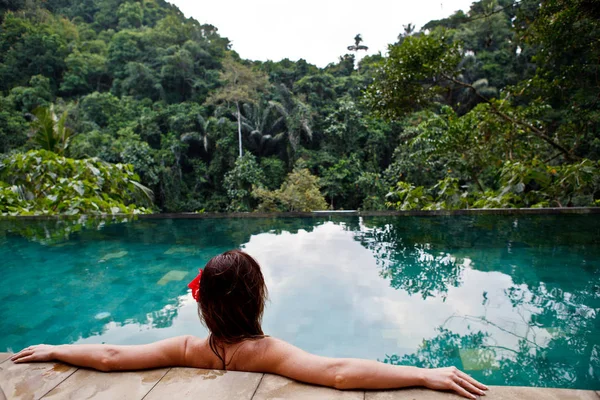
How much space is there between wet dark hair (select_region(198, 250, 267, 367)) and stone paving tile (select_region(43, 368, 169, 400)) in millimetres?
229

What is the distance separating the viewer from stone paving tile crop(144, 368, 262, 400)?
1106 mm

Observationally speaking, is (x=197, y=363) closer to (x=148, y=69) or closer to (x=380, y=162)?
(x=380, y=162)

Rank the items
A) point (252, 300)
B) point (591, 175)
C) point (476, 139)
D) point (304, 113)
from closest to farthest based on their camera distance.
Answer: point (252, 300) < point (591, 175) < point (476, 139) < point (304, 113)

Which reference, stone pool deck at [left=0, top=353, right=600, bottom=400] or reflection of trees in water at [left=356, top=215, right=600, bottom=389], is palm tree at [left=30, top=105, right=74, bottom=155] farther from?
stone pool deck at [left=0, top=353, right=600, bottom=400]

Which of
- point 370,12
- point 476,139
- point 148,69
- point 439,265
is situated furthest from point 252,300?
point 370,12

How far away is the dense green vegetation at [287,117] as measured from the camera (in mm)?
5152

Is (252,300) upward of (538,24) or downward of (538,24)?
downward

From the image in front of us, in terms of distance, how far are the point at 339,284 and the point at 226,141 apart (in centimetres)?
1711

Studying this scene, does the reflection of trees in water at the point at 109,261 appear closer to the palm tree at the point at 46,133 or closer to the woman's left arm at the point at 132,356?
the woman's left arm at the point at 132,356

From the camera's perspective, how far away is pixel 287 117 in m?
18.8

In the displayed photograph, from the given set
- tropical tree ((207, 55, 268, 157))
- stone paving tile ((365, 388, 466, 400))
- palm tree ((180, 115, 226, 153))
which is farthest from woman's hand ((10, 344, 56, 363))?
tropical tree ((207, 55, 268, 157))

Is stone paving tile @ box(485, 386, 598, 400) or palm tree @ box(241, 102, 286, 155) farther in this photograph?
palm tree @ box(241, 102, 286, 155)

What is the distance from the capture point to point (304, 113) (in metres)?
18.3

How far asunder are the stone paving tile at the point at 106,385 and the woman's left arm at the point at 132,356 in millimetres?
23
